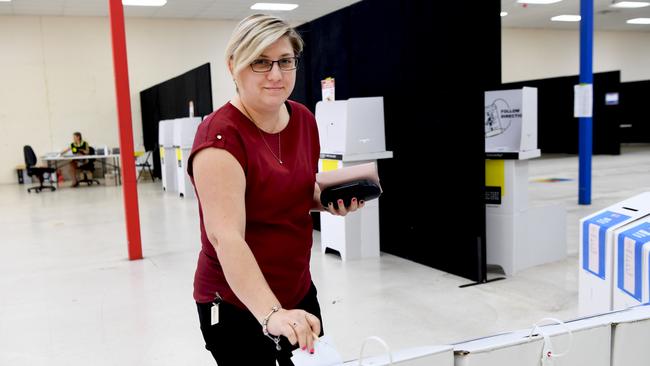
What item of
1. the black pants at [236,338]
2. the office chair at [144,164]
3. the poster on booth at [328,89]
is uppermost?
the poster on booth at [328,89]

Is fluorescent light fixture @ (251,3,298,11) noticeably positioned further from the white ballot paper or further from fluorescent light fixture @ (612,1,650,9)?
the white ballot paper

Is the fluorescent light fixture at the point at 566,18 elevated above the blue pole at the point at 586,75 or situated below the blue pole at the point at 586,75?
above

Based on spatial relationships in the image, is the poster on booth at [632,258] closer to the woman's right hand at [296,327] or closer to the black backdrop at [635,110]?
the woman's right hand at [296,327]

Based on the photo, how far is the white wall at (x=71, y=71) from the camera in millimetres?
13086

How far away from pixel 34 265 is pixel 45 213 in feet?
11.5

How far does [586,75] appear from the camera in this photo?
22.3ft

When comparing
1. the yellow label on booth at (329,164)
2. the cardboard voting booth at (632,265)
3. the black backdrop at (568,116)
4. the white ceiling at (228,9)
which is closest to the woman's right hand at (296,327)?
the cardboard voting booth at (632,265)

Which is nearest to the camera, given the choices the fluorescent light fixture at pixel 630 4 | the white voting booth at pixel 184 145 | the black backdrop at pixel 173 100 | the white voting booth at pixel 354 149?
the white voting booth at pixel 354 149

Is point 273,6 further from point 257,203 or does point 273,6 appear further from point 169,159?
point 257,203

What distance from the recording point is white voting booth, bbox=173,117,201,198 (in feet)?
29.8

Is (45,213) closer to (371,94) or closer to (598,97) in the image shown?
(371,94)

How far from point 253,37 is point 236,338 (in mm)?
689

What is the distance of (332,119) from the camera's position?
4.89 metres

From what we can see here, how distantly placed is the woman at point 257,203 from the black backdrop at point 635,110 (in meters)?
19.1
